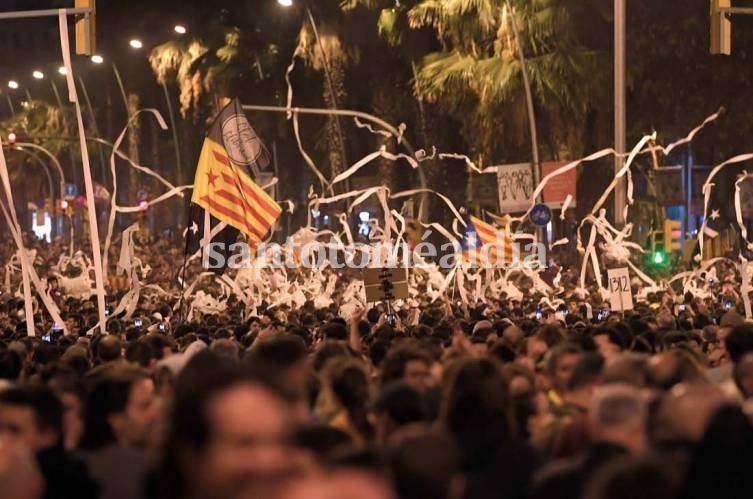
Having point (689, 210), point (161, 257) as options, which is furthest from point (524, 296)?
point (689, 210)

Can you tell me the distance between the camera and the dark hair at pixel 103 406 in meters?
7.12

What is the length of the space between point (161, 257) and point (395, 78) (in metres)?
7.35

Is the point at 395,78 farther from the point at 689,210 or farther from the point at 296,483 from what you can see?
the point at 296,483

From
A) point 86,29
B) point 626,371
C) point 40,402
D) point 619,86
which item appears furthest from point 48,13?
point 40,402

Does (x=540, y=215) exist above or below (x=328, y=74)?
below

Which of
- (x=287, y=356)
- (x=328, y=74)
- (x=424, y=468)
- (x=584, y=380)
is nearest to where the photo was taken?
(x=424, y=468)

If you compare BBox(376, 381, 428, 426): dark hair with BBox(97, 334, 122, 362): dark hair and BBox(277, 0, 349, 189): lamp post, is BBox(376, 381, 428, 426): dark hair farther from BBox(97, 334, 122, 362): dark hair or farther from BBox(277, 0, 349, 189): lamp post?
BBox(277, 0, 349, 189): lamp post

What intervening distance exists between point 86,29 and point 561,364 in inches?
527

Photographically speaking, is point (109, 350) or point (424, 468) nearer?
point (424, 468)

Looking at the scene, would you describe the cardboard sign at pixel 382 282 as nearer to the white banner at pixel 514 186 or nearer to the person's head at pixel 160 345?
the person's head at pixel 160 345

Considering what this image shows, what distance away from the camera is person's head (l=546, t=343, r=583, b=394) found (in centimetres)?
918

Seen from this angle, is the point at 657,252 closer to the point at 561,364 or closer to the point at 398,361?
the point at 561,364

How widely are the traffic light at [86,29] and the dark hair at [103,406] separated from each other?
1436 cm

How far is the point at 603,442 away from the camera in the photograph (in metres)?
6.34
